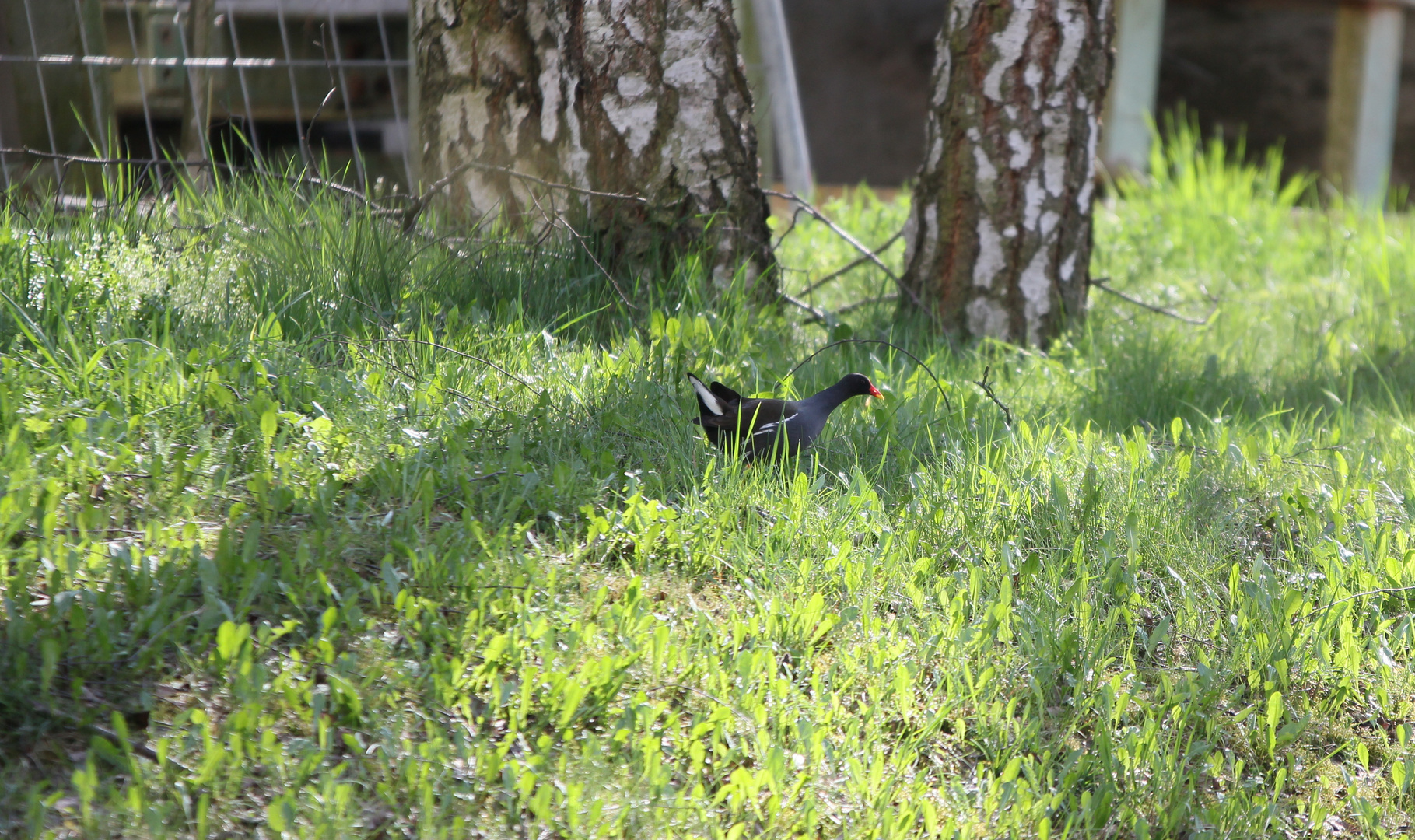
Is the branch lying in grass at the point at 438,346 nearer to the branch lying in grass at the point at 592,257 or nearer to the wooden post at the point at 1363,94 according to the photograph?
the branch lying in grass at the point at 592,257

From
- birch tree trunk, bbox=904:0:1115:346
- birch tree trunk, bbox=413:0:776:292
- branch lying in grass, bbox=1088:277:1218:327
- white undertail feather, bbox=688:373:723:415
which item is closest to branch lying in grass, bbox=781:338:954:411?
white undertail feather, bbox=688:373:723:415

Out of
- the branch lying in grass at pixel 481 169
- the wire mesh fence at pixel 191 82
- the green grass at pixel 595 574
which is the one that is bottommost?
the green grass at pixel 595 574

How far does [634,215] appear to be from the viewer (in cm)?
347

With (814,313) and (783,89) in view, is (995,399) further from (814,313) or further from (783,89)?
(783,89)

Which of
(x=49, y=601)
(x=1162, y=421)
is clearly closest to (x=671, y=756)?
(x=49, y=601)

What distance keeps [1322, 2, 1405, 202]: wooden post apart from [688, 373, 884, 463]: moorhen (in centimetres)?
706

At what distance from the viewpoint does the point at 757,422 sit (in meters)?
2.74

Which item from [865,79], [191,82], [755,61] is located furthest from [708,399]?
[865,79]

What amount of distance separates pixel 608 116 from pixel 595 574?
5.67 feet

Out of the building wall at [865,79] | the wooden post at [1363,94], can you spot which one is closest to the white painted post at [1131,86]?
the wooden post at [1363,94]

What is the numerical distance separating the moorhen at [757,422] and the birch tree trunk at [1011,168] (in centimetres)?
131

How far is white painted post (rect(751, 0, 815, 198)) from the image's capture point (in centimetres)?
588

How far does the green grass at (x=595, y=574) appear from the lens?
5.87 feet

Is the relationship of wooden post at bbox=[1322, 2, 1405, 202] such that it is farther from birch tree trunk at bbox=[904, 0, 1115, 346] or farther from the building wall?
birch tree trunk at bbox=[904, 0, 1115, 346]
